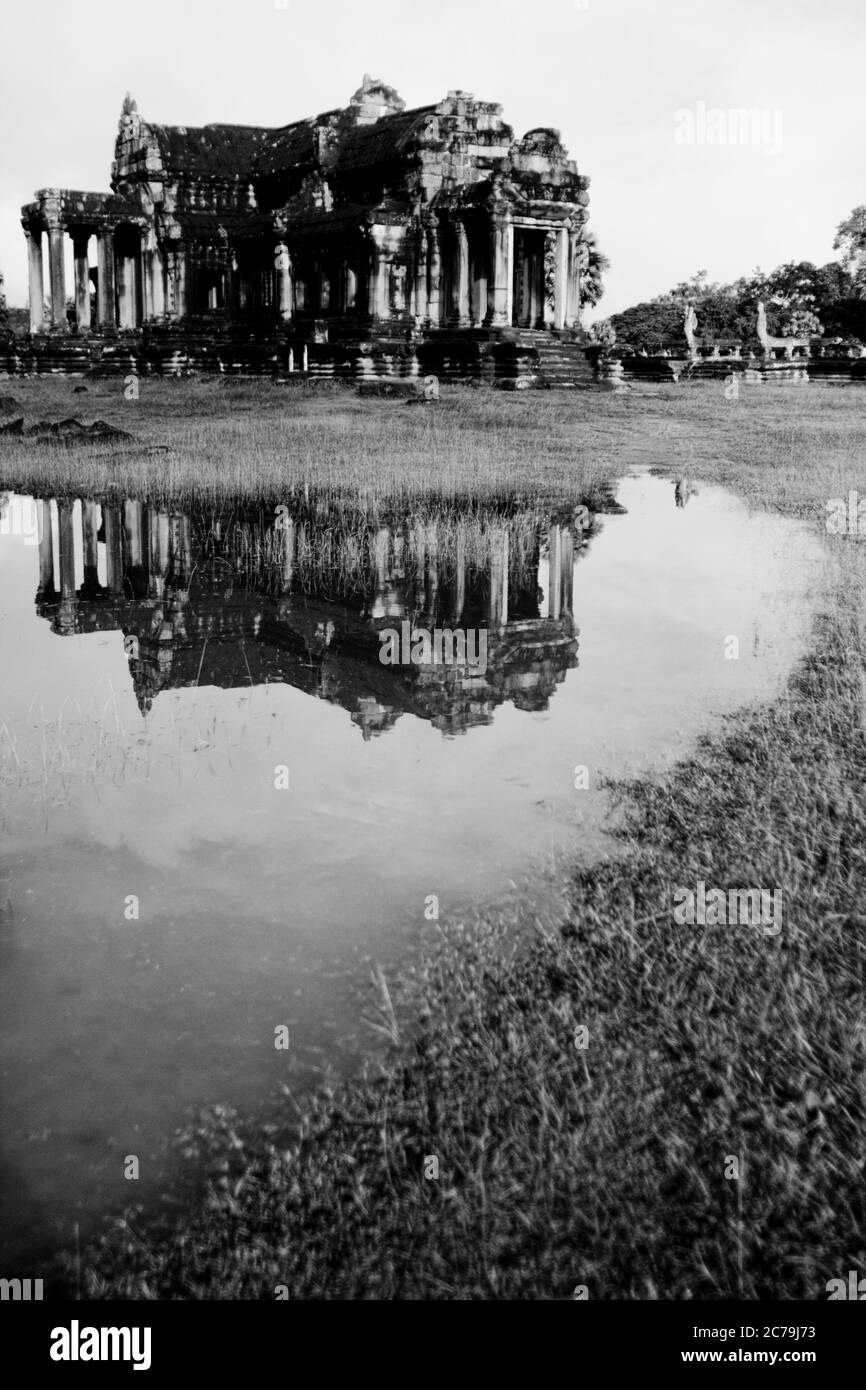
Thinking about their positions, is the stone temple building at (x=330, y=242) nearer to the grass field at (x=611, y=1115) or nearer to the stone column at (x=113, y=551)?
the stone column at (x=113, y=551)

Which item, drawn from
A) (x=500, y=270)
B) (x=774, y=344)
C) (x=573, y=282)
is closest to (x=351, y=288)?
(x=500, y=270)

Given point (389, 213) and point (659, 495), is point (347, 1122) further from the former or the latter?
point (389, 213)

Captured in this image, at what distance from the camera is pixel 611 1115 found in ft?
13.8

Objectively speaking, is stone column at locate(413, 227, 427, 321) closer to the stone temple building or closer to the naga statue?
the stone temple building

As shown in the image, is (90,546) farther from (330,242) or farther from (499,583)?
(330,242)

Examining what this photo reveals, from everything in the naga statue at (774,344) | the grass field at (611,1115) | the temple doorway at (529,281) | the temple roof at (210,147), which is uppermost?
the temple roof at (210,147)

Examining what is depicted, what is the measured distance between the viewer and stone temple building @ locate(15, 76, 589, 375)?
Answer: 39250 mm

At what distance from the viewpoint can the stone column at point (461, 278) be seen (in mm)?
39969

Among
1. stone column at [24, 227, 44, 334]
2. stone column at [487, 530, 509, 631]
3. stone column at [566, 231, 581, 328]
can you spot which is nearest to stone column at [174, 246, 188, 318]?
stone column at [24, 227, 44, 334]

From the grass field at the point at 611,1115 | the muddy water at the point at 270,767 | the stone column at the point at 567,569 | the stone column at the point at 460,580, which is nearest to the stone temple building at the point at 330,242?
the stone column at the point at 567,569

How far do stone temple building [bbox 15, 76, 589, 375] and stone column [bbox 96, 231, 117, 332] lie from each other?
0.27 feet

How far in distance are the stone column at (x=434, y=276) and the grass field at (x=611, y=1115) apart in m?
35.5

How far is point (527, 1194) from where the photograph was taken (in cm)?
389

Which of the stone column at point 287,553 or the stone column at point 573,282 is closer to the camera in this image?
the stone column at point 287,553
